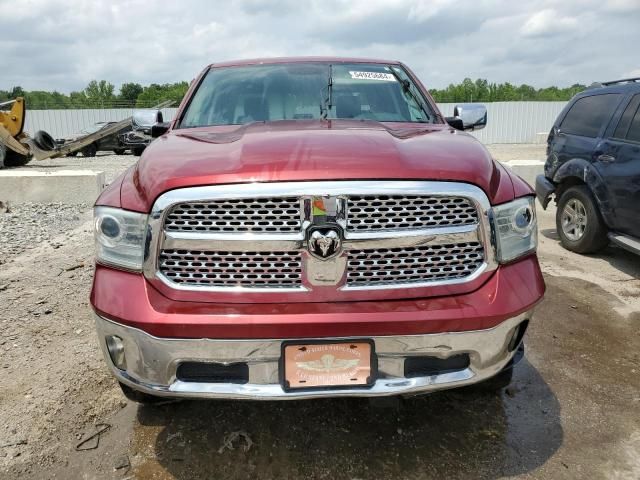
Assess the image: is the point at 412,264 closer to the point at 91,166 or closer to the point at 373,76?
the point at 373,76

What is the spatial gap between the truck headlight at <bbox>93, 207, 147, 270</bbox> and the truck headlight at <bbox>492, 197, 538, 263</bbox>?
140 cm

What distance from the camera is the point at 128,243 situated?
6.65ft

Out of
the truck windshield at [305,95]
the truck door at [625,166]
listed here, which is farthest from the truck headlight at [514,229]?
the truck door at [625,166]

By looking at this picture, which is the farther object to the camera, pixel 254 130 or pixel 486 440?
pixel 254 130

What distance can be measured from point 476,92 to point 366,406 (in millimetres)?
64395

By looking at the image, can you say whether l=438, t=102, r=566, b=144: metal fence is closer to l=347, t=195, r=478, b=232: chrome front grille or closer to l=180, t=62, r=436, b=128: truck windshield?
l=180, t=62, r=436, b=128: truck windshield

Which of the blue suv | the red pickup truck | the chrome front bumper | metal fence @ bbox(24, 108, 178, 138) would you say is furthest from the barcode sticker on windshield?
metal fence @ bbox(24, 108, 178, 138)

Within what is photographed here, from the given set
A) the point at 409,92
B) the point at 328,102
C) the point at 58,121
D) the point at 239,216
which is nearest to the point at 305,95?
the point at 328,102

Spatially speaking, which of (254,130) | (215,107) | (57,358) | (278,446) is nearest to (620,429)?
(278,446)

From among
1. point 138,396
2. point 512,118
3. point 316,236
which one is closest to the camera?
point 316,236

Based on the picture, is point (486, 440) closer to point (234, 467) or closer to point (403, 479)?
point (403, 479)

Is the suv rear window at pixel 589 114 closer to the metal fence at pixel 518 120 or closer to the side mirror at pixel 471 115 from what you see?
the side mirror at pixel 471 115

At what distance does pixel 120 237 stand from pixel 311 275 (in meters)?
0.79

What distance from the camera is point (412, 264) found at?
2.01 m
